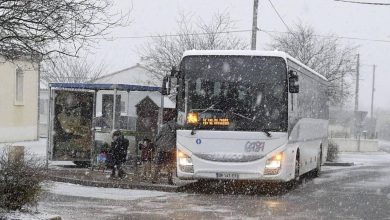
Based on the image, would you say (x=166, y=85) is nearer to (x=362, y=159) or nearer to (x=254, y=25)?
(x=254, y=25)

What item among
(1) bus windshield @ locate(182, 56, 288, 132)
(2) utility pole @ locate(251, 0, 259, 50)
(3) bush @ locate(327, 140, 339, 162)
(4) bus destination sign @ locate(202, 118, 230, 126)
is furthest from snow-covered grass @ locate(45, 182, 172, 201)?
(3) bush @ locate(327, 140, 339, 162)

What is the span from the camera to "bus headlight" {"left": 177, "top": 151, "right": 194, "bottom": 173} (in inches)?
619

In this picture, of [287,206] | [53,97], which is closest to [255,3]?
[53,97]

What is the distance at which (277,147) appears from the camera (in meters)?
15.6

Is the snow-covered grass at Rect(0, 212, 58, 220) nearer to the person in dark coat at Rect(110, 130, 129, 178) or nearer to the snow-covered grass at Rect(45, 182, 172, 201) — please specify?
the snow-covered grass at Rect(45, 182, 172, 201)

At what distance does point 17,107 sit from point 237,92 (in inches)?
904

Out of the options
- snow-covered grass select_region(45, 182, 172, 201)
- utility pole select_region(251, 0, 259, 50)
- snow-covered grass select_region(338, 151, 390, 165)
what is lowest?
snow-covered grass select_region(338, 151, 390, 165)

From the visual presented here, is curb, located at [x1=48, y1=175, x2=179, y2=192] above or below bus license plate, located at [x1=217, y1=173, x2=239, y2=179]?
below

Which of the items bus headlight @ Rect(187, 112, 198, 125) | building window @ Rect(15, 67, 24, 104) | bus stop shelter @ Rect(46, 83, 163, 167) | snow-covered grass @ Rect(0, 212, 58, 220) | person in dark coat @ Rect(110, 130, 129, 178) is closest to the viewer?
snow-covered grass @ Rect(0, 212, 58, 220)

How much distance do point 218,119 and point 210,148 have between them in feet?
2.30

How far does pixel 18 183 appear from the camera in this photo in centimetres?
1006

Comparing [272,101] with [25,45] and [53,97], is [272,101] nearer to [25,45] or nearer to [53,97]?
[25,45]

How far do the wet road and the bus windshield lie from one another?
1.78 meters

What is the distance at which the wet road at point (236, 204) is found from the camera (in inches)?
477
